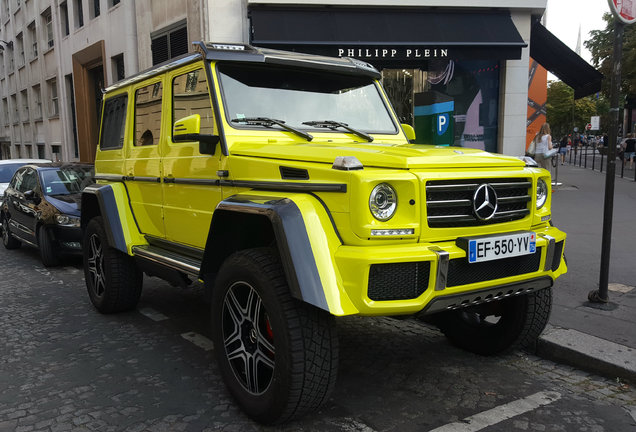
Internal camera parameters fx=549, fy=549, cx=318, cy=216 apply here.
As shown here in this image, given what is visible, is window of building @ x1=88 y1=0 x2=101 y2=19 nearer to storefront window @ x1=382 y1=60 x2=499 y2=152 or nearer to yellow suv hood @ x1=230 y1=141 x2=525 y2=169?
storefront window @ x1=382 y1=60 x2=499 y2=152

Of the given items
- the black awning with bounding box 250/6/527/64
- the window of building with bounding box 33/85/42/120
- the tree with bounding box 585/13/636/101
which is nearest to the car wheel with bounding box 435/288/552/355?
the black awning with bounding box 250/6/527/64

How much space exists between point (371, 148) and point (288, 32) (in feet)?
32.1

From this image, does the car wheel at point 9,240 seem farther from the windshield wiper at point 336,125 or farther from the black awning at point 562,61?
the black awning at point 562,61

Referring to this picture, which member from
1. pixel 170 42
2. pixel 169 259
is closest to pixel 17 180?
pixel 170 42


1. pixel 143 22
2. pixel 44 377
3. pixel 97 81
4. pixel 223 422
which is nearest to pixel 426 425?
pixel 223 422

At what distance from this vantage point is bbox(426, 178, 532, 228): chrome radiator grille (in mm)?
2965

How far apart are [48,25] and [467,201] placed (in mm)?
28697

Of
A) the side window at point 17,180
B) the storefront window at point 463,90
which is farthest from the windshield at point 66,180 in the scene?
the storefront window at point 463,90

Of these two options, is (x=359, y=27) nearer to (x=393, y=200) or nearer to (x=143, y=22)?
(x=143, y=22)

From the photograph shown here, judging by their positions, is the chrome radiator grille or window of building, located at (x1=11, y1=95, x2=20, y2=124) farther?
window of building, located at (x1=11, y1=95, x2=20, y2=124)

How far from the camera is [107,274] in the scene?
5102mm

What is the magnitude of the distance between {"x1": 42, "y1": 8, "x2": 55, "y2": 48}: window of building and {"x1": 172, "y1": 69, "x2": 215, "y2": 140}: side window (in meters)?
25.6

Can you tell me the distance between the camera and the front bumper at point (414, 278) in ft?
8.82

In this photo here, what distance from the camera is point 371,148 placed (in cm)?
339
